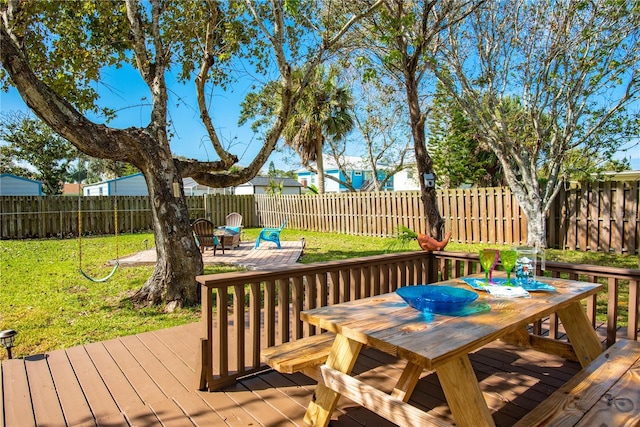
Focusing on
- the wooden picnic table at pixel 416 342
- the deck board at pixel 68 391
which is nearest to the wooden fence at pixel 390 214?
the wooden picnic table at pixel 416 342

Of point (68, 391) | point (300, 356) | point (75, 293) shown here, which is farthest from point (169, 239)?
point (300, 356)

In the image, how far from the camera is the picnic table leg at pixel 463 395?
5.19ft

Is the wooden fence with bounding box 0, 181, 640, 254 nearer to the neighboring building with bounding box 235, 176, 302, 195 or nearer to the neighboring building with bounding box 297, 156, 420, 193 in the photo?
the neighboring building with bounding box 297, 156, 420, 193

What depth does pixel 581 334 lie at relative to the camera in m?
2.52

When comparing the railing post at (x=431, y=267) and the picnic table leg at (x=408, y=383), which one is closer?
the picnic table leg at (x=408, y=383)

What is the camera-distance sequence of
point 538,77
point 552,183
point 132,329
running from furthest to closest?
point 552,183, point 538,77, point 132,329

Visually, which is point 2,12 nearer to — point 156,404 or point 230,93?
point 230,93

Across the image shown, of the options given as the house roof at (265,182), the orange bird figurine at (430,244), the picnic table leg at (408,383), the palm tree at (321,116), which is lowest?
the picnic table leg at (408,383)

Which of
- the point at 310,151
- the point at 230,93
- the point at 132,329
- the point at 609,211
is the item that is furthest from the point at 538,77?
the point at 310,151

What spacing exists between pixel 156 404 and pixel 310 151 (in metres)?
16.1

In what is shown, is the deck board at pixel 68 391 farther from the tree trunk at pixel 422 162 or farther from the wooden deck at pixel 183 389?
the tree trunk at pixel 422 162

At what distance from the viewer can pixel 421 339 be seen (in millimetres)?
1571

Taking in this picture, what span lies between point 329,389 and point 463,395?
0.68 metres

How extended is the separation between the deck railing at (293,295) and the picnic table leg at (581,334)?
0.93ft
